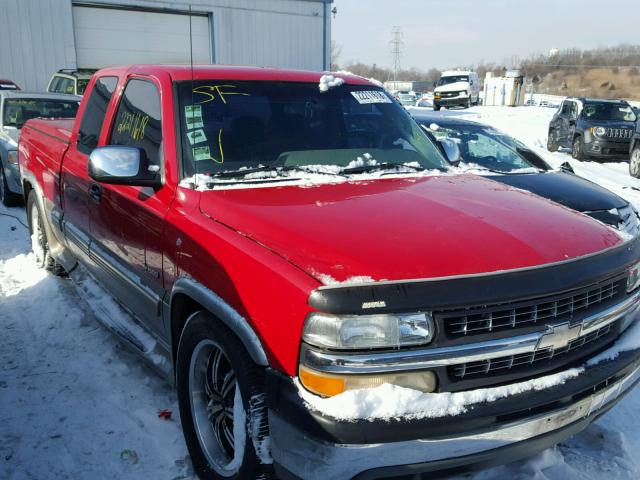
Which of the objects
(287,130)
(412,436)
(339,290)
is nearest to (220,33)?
(287,130)

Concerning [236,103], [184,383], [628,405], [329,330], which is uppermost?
[236,103]

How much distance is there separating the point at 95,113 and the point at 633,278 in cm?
353

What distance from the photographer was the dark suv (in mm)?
14266

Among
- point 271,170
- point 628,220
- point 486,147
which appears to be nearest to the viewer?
point 271,170

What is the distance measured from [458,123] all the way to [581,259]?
5.80 meters

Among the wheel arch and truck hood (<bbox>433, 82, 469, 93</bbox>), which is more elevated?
truck hood (<bbox>433, 82, 469, 93</bbox>)

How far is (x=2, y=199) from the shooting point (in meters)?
8.52

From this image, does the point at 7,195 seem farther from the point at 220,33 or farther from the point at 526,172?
the point at 220,33

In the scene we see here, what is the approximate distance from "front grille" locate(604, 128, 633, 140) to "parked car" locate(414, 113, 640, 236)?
24.7 feet

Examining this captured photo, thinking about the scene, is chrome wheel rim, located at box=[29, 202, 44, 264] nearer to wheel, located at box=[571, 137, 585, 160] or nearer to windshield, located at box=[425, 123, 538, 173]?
windshield, located at box=[425, 123, 538, 173]

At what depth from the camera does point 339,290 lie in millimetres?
1870

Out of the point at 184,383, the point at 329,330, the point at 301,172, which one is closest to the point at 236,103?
the point at 301,172

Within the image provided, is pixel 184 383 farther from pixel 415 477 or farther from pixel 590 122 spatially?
pixel 590 122

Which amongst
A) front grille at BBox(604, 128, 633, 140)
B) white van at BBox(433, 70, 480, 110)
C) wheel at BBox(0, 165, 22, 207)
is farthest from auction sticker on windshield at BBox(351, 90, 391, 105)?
white van at BBox(433, 70, 480, 110)
